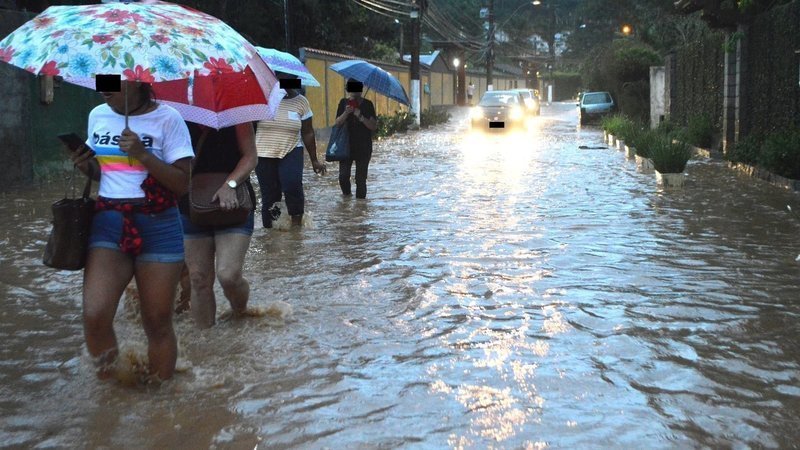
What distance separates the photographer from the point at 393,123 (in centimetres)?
3344

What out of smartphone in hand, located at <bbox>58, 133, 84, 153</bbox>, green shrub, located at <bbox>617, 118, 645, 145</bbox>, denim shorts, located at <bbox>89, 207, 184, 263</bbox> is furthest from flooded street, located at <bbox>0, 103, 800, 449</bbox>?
green shrub, located at <bbox>617, 118, 645, 145</bbox>

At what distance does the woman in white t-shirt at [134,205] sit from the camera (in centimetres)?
435

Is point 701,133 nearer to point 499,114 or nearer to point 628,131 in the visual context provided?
point 628,131

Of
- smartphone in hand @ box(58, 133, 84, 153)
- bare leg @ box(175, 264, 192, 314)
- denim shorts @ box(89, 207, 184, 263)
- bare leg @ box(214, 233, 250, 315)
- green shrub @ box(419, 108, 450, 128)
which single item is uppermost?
green shrub @ box(419, 108, 450, 128)

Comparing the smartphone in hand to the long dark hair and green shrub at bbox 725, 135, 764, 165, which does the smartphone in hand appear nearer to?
the long dark hair

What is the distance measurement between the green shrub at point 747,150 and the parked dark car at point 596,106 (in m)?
20.8

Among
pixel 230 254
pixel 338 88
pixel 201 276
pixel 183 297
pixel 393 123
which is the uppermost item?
pixel 338 88

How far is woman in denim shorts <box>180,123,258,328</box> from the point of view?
5.26 metres

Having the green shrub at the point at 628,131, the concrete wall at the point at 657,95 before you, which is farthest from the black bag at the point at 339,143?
the concrete wall at the point at 657,95

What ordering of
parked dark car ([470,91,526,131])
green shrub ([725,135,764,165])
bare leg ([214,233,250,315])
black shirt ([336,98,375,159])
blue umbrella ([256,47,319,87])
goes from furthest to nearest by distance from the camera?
1. parked dark car ([470,91,526,131])
2. green shrub ([725,135,764,165])
3. black shirt ([336,98,375,159])
4. blue umbrella ([256,47,319,87])
5. bare leg ([214,233,250,315])

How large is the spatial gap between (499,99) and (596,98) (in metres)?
6.12

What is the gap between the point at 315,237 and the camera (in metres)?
9.86

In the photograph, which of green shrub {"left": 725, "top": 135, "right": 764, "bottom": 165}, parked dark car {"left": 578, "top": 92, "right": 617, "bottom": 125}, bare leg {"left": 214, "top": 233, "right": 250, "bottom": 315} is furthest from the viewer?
parked dark car {"left": 578, "top": 92, "right": 617, "bottom": 125}

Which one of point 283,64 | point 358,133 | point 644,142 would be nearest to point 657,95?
point 644,142
